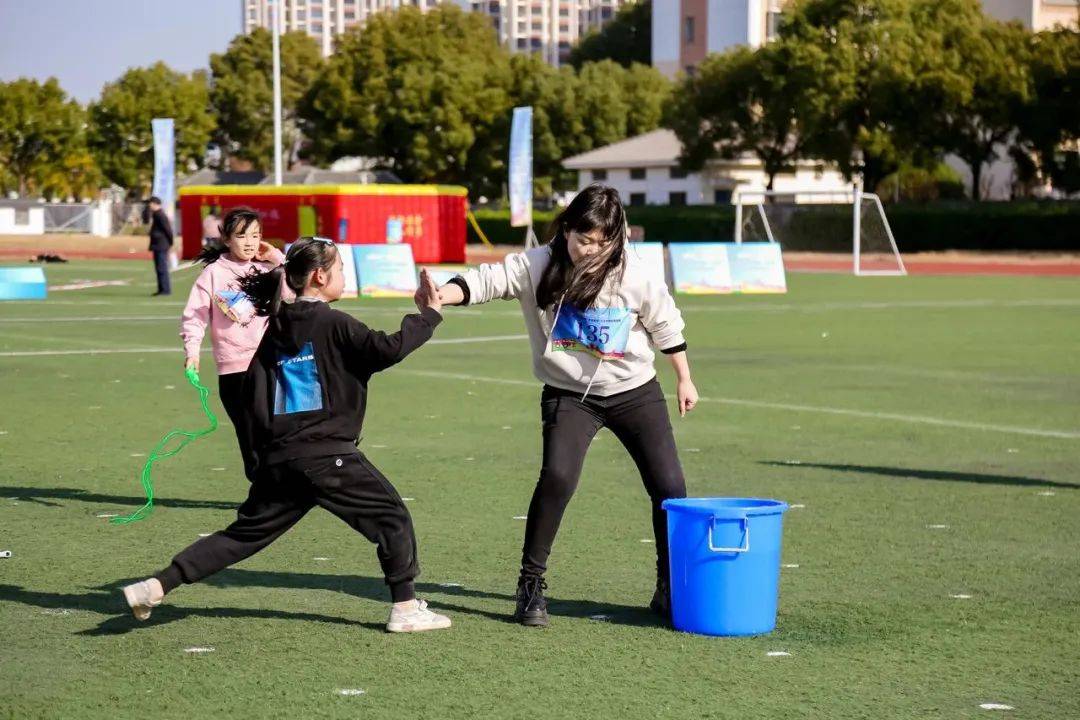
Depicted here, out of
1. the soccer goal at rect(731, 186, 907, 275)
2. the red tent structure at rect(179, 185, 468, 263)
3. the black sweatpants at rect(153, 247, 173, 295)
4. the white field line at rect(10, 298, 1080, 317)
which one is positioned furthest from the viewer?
the soccer goal at rect(731, 186, 907, 275)

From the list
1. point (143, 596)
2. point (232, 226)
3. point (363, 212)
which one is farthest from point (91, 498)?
point (363, 212)

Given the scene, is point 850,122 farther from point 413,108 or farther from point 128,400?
point 128,400

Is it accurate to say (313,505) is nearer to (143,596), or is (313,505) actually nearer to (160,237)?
(143,596)

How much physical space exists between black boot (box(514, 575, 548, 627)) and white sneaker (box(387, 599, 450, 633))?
321 mm

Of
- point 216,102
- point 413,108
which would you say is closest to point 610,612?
point 413,108

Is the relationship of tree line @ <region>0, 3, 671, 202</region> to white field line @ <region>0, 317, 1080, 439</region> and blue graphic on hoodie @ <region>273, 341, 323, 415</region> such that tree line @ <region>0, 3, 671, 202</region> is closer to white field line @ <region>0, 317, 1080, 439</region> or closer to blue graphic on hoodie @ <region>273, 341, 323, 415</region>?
white field line @ <region>0, 317, 1080, 439</region>

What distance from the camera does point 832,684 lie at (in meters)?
5.63

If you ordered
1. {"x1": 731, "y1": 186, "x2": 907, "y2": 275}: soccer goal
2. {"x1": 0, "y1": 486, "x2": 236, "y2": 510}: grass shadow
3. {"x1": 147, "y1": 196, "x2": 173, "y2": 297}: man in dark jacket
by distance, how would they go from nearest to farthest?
1. {"x1": 0, "y1": 486, "x2": 236, "y2": 510}: grass shadow
2. {"x1": 147, "y1": 196, "x2": 173, "y2": 297}: man in dark jacket
3. {"x1": 731, "y1": 186, "x2": 907, "y2": 275}: soccer goal

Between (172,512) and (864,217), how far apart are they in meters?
40.1

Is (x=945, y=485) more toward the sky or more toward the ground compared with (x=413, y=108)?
more toward the ground

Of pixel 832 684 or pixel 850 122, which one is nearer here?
pixel 832 684

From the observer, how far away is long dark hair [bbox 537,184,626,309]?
21.0ft

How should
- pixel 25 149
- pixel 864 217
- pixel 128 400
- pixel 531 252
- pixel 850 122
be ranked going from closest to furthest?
pixel 531 252 < pixel 128 400 < pixel 864 217 < pixel 850 122 < pixel 25 149

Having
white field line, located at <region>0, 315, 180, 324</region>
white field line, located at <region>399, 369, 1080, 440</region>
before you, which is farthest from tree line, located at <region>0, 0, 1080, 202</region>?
white field line, located at <region>399, 369, 1080, 440</region>
